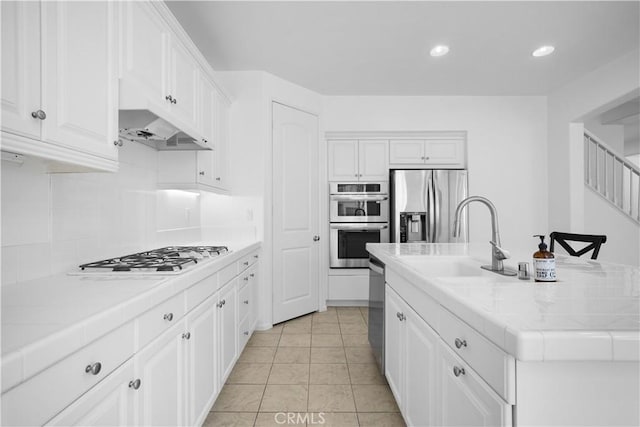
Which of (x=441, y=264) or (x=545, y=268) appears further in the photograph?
A: (x=441, y=264)

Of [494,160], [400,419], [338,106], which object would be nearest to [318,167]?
[338,106]

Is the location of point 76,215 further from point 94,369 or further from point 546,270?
point 546,270

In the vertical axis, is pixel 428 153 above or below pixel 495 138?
below

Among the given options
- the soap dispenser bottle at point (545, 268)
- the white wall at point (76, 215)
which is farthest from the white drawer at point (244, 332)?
the soap dispenser bottle at point (545, 268)

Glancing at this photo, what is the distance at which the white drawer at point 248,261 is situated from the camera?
8.27 feet

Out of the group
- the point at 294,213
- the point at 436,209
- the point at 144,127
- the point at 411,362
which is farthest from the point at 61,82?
the point at 436,209

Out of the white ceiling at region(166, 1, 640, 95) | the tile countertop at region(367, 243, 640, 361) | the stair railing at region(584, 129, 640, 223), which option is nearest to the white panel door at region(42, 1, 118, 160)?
the white ceiling at region(166, 1, 640, 95)

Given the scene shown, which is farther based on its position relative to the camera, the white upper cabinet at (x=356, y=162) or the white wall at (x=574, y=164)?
the white upper cabinet at (x=356, y=162)

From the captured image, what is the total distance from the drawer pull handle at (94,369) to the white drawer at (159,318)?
21cm

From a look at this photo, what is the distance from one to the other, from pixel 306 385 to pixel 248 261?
1108 millimetres

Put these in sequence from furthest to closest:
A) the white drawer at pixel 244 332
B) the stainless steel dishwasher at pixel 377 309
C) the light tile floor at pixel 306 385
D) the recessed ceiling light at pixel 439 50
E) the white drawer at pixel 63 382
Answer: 1. the recessed ceiling light at pixel 439 50
2. the white drawer at pixel 244 332
3. the stainless steel dishwasher at pixel 377 309
4. the light tile floor at pixel 306 385
5. the white drawer at pixel 63 382

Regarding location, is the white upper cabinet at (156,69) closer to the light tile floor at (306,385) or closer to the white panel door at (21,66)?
the white panel door at (21,66)

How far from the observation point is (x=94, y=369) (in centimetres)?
83

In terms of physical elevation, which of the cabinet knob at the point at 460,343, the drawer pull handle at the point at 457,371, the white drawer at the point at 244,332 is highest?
the cabinet knob at the point at 460,343
